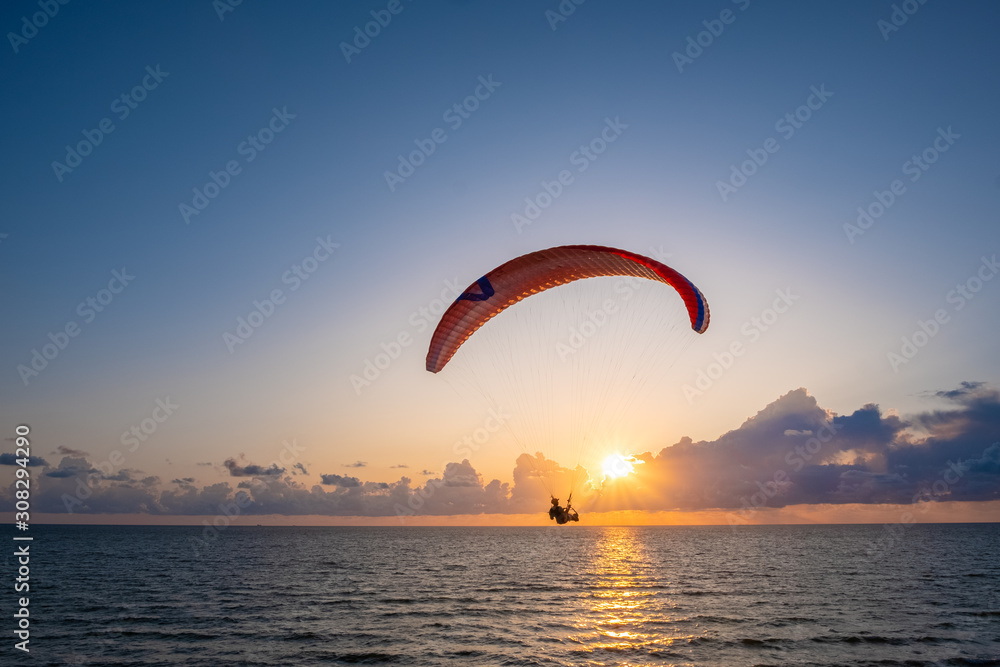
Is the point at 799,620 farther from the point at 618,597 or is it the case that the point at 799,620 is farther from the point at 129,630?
the point at 129,630

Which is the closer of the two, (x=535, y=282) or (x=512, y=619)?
(x=535, y=282)

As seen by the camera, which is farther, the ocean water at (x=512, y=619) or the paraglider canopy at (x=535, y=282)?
the paraglider canopy at (x=535, y=282)

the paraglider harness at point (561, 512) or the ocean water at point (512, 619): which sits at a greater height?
the paraglider harness at point (561, 512)

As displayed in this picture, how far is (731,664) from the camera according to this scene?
1622 centimetres

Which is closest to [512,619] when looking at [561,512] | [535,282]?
[561,512]

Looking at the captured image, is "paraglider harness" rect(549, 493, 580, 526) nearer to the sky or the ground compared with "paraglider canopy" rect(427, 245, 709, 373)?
nearer to the ground

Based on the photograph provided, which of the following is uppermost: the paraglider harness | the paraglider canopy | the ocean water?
the paraglider canopy

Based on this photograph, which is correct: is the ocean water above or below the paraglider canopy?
below

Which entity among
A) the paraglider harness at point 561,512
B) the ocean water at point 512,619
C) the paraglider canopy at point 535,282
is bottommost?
the ocean water at point 512,619

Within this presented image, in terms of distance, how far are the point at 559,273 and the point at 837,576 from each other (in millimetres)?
31681

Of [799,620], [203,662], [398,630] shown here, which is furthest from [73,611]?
[799,620]

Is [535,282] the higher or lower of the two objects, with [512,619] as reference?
higher

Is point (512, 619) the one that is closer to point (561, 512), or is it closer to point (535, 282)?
point (561, 512)

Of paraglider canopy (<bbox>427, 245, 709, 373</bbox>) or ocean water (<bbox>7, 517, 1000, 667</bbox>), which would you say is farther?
paraglider canopy (<bbox>427, 245, 709, 373</bbox>)
